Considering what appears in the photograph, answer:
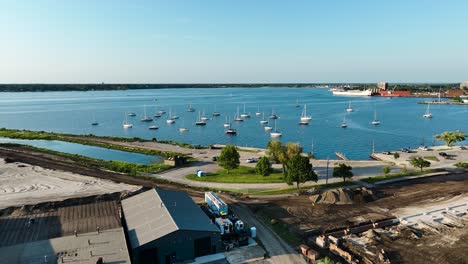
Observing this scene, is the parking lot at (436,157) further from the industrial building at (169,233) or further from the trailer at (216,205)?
the industrial building at (169,233)

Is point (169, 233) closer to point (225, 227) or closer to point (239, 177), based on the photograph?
point (225, 227)

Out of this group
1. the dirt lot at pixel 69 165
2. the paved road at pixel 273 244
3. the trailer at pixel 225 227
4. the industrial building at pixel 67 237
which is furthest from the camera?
the dirt lot at pixel 69 165

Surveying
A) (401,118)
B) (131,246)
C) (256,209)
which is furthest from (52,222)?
(401,118)

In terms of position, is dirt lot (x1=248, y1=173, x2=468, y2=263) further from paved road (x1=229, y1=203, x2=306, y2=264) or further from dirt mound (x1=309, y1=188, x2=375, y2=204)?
paved road (x1=229, y1=203, x2=306, y2=264)

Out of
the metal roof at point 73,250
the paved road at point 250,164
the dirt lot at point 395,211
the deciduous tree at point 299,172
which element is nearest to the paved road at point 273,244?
the dirt lot at point 395,211

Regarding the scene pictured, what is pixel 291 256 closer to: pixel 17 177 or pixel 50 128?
pixel 17 177

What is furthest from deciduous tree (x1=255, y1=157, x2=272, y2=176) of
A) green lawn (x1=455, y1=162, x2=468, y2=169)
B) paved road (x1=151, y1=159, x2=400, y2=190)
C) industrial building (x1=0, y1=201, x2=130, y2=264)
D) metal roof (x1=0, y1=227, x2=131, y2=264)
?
green lawn (x1=455, y1=162, x2=468, y2=169)
